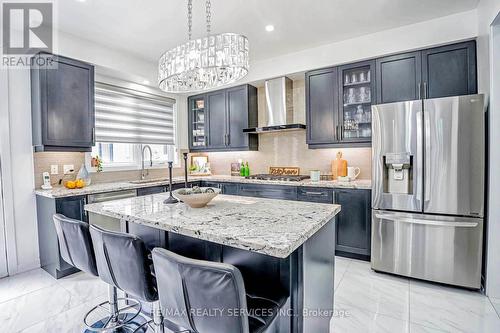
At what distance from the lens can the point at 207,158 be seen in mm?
5125

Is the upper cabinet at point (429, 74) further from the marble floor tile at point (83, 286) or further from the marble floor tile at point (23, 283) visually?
the marble floor tile at point (23, 283)

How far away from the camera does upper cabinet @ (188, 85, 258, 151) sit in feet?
14.0

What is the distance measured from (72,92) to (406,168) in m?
3.85

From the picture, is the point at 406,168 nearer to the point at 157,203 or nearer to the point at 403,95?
the point at 403,95

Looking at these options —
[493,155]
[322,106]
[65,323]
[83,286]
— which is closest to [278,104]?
[322,106]

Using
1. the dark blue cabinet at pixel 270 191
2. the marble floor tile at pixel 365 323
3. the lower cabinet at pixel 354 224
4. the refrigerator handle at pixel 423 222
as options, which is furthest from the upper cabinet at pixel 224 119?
the marble floor tile at pixel 365 323

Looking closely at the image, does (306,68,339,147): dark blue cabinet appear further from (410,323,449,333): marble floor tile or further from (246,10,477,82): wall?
(410,323,449,333): marble floor tile

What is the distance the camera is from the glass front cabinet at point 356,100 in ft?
10.7

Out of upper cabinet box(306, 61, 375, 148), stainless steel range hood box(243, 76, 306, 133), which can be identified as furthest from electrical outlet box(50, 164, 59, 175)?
upper cabinet box(306, 61, 375, 148)

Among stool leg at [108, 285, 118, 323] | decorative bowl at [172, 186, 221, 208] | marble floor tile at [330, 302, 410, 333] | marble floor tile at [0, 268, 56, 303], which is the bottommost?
marble floor tile at [330, 302, 410, 333]

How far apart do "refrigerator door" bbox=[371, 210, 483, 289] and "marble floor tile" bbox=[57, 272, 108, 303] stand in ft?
9.39

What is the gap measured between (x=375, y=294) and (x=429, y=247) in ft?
2.35

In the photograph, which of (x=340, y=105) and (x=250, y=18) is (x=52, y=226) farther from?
(x=340, y=105)

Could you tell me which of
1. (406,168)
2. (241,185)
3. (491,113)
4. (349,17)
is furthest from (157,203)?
(491,113)
